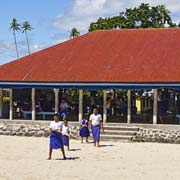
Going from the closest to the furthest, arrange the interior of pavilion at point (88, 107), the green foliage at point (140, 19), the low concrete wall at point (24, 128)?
the low concrete wall at point (24, 128) < the interior of pavilion at point (88, 107) < the green foliage at point (140, 19)

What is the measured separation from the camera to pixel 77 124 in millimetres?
23719

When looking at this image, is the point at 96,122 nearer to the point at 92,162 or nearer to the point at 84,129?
the point at 84,129

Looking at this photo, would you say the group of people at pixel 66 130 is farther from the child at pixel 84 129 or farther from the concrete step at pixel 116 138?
the concrete step at pixel 116 138

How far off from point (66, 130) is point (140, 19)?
2334 cm

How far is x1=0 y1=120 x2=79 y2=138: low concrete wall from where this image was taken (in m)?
24.4

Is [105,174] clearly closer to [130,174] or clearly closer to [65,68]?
[130,174]

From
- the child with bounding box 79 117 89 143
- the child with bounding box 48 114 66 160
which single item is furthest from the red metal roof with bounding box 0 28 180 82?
the child with bounding box 48 114 66 160

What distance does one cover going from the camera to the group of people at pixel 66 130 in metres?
16.7

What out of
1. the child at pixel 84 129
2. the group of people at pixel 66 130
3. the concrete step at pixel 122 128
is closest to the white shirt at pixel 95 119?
the group of people at pixel 66 130

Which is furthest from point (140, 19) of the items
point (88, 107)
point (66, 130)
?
point (66, 130)

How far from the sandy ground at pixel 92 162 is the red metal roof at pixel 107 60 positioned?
3281 mm

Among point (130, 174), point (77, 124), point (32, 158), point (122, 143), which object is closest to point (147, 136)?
point (122, 143)

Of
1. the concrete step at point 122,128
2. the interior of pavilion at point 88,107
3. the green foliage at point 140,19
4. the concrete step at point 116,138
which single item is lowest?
the concrete step at point 116,138

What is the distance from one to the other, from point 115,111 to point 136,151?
7.83m
